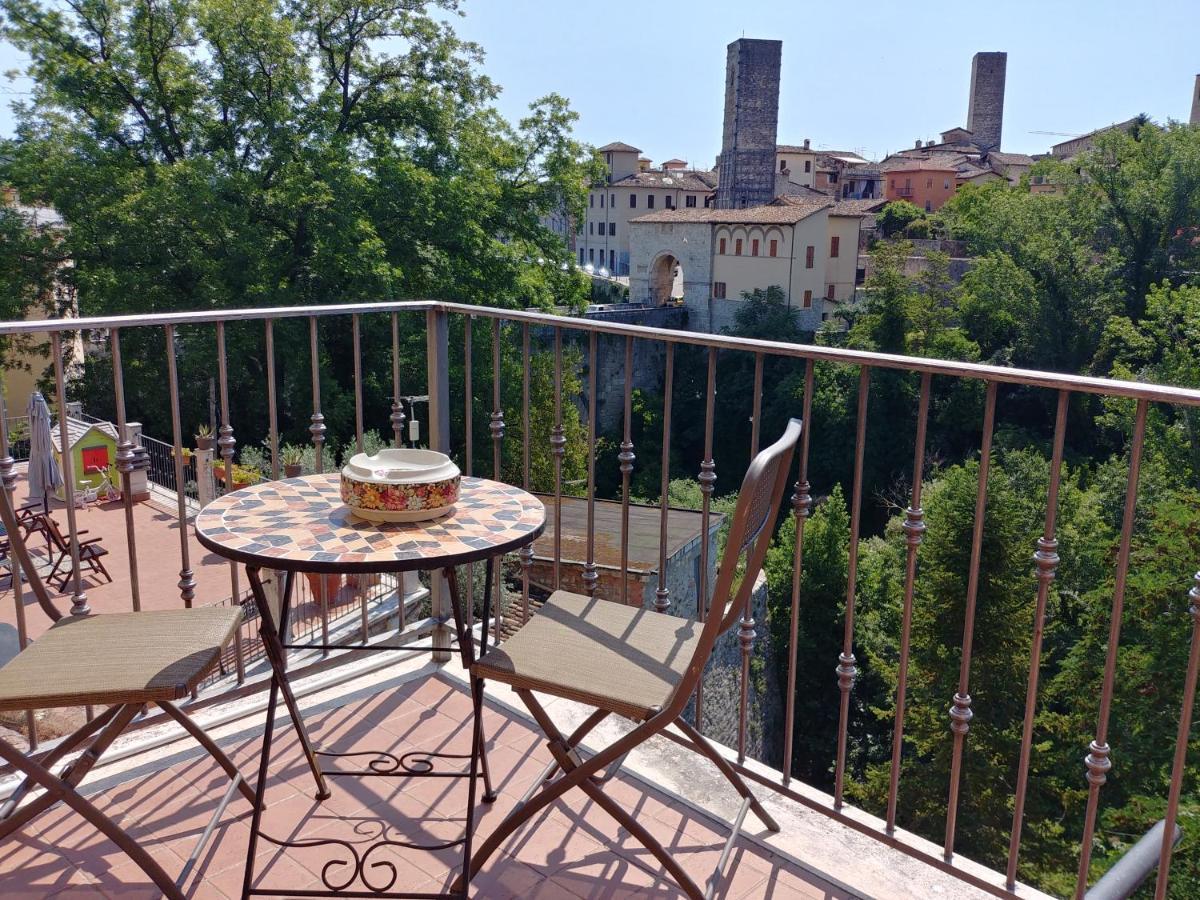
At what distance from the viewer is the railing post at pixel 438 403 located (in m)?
3.21

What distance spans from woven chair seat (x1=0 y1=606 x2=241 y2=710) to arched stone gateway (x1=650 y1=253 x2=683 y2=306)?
4047 cm

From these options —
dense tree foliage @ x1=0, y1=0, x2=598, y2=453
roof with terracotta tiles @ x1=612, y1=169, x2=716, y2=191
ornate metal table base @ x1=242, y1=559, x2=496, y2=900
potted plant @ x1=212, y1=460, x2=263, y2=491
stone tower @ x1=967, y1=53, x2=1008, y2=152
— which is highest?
stone tower @ x1=967, y1=53, x2=1008, y2=152

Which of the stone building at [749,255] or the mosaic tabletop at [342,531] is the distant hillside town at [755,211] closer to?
the stone building at [749,255]

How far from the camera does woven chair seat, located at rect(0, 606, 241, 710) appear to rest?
182 cm

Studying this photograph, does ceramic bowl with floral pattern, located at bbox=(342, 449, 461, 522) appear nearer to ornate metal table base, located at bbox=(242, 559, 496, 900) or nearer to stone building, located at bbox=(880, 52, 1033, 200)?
ornate metal table base, located at bbox=(242, 559, 496, 900)

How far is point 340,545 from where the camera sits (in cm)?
193

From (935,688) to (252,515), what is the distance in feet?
46.9

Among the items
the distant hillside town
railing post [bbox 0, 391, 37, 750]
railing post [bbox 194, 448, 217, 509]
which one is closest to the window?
railing post [bbox 194, 448, 217, 509]

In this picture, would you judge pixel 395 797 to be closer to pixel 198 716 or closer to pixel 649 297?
pixel 198 716

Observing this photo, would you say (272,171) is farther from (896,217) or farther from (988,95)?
(988,95)

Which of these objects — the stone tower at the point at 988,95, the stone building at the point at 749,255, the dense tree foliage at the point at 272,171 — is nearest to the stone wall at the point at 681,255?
the stone building at the point at 749,255

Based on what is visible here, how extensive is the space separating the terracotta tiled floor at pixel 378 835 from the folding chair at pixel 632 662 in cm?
13

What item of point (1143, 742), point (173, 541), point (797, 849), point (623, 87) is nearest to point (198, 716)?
point (797, 849)

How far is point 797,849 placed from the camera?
7.34 feet
